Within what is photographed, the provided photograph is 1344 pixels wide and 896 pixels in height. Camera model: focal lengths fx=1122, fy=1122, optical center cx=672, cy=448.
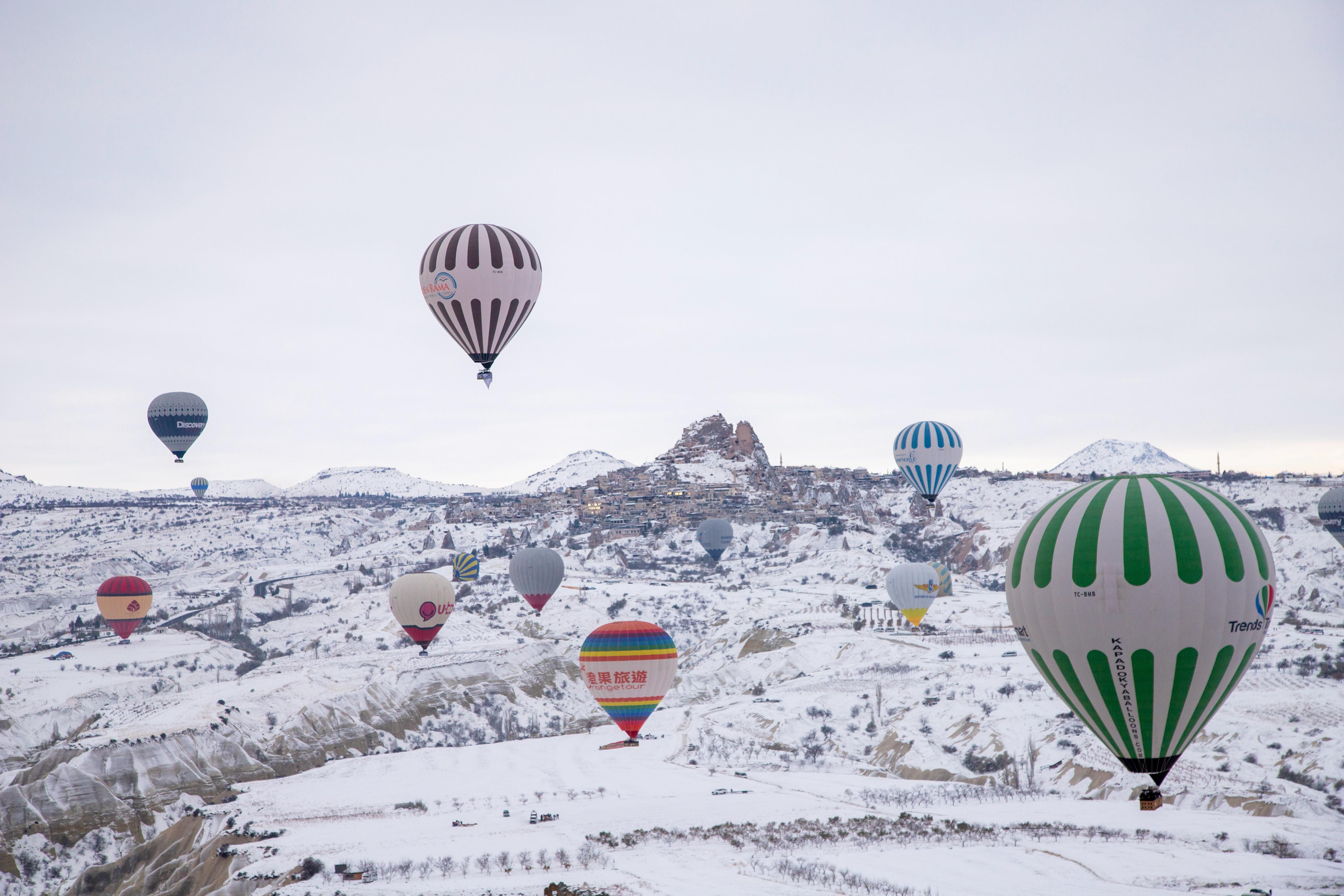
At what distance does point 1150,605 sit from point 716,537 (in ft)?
346

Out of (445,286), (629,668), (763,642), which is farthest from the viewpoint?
(763,642)

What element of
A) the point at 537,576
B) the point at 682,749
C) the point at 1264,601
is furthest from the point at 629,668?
the point at 537,576

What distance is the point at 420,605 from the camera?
68062mm

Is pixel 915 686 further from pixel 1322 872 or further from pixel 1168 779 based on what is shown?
pixel 1322 872

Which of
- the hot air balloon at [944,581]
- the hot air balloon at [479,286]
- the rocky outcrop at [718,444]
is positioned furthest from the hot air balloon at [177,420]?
the rocky outcrop at [718,444]

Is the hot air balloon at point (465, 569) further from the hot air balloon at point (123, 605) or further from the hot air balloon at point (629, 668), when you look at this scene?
the hot air balloon at point (629, 668)

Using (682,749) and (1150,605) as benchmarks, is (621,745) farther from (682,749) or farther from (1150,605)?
(1150,605)

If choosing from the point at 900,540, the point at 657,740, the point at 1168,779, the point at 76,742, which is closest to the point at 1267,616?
the point at 1168,779

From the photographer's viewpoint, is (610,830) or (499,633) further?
(499,633)

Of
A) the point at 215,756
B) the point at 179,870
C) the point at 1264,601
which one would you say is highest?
the point at 1264,601

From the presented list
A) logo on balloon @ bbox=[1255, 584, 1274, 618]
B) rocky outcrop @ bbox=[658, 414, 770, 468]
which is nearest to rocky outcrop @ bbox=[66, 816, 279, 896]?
logo on balloon @ bbox=[1255, 584, 1274, 618]

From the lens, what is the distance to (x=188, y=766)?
50.5 m

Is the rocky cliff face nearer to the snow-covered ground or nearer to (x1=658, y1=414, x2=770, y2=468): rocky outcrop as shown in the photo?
the snow-covered ground

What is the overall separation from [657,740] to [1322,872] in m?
32.1
